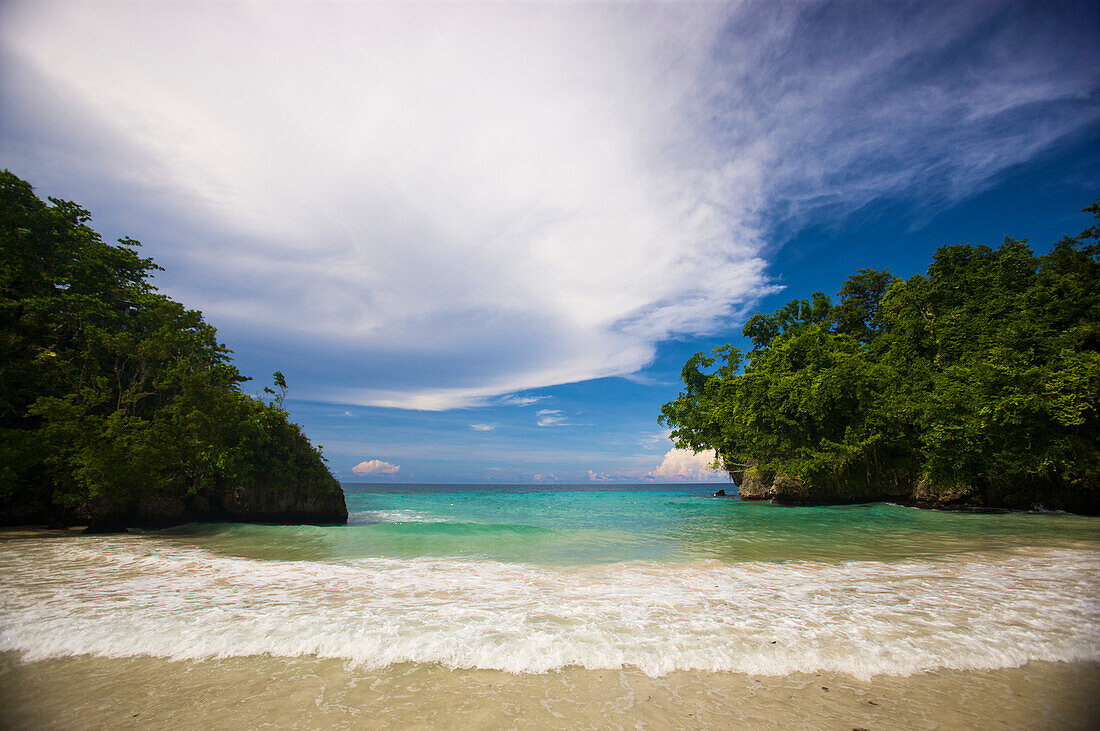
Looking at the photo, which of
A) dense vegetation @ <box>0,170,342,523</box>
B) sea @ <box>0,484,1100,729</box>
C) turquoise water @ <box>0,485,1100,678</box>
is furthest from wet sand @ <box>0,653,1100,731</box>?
dense vegetation @ <box>0,170,342,523</box>

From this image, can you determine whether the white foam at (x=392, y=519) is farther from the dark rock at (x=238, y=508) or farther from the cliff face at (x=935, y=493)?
the cliff face at (x=935, y=493)

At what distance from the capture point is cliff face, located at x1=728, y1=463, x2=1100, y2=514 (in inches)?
657

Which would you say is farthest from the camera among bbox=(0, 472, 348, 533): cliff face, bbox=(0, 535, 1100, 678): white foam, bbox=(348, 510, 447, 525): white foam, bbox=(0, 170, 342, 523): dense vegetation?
bbox=(348, 510, 447, 525): white foam

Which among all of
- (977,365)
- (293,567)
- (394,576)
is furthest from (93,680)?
(977,365)

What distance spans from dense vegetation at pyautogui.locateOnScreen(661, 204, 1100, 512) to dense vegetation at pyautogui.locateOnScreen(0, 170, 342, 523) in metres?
27.2

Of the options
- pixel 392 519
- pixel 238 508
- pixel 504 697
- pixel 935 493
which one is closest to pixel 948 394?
pixel 935 493

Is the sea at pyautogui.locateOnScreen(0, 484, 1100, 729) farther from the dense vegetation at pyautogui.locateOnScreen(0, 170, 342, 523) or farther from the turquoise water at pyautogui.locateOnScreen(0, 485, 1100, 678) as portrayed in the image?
the dense vegetation at pyautogui.locateOnScreen(0, 170, 342, 523)

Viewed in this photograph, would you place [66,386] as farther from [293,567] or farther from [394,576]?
[394,576]

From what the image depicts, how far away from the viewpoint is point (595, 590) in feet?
19.7

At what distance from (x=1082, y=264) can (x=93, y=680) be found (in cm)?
3321

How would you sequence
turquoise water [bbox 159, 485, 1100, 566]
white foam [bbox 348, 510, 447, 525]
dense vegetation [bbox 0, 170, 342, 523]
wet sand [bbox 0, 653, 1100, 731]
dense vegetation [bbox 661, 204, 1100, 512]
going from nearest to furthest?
wet sand [bbox 0, 653, 1100, 731], turquoise water [bbox 159, 485, 1100, 566], dense vegetation [bbox 0, 170, 342, 523], dense vegetation [bbox 661, 204, 1100, 512], white foam [bbox 348, 510, 447, 525]

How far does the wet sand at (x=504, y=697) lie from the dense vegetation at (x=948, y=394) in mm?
19568

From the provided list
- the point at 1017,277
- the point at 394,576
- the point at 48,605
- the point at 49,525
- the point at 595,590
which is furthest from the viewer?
the point at 1017,277

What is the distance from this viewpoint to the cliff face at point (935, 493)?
16688 mm
